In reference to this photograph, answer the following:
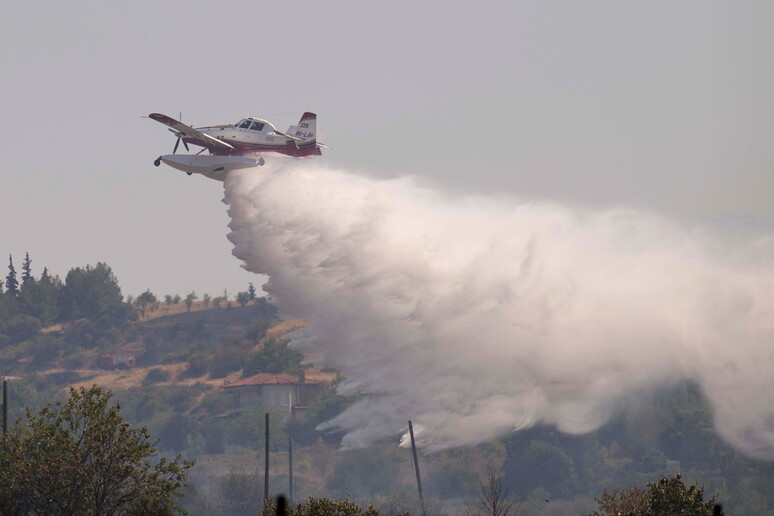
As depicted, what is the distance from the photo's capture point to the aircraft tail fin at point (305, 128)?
76.4 meters

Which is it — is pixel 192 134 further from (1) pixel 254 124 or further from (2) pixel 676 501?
(2) pixel 676 501

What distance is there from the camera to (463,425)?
3413 inches

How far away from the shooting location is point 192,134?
75625 mm

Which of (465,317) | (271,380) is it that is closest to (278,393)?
(271,380)

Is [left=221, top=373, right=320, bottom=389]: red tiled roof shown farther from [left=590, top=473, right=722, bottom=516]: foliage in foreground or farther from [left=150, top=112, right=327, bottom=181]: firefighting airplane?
[left=590, top=473, right=722, bottom=516]: foliage in foreground

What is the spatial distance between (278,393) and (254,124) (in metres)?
113

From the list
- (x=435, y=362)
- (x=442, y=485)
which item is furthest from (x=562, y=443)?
(x=435, y=362)

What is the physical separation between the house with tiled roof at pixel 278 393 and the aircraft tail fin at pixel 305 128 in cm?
10666

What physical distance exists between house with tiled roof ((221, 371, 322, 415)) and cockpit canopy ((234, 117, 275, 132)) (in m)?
107

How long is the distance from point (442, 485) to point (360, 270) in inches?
2458

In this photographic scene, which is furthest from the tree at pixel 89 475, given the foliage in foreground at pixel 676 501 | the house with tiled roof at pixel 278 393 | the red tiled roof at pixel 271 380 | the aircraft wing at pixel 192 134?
the red tiled roof at pixel 271 380

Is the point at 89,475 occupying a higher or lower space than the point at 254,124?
lower

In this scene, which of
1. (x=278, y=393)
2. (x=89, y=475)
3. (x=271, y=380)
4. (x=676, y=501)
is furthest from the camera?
(x=271, y=380)

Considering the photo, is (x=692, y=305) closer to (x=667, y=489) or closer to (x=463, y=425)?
(x=463, y=425)
